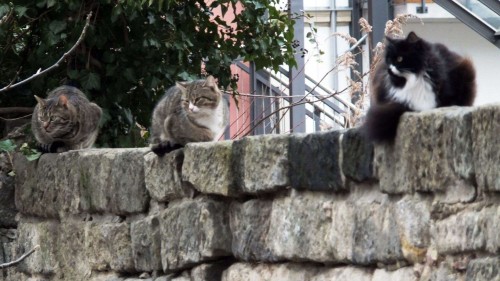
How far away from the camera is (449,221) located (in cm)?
371

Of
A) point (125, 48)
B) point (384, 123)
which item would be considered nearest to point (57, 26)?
point (125, 48)

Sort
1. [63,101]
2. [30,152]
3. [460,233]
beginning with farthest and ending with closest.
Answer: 1. [63,101]
2. [30,152]
3. [460,233]

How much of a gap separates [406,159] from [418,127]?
0.41ft

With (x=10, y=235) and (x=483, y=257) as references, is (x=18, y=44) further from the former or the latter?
(x=483, y=257)

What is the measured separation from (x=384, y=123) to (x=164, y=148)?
1.91m

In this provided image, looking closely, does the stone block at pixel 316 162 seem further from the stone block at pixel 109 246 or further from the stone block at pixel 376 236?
the stone block at pixel 109 246

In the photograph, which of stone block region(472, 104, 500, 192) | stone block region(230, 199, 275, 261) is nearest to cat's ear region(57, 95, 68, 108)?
stone block region(230, 199, 275, 261)

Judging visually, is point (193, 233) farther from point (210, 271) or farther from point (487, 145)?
point (487, 145)

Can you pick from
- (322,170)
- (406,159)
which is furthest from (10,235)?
(406,159)

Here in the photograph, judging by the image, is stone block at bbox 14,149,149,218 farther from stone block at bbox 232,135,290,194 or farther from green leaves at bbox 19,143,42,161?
stone block at bbox 232,135,290,194

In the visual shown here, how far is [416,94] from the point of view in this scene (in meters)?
4.26

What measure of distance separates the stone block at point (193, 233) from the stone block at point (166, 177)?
6 cm

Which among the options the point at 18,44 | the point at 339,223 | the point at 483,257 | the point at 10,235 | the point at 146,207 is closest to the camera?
the point at 483,257

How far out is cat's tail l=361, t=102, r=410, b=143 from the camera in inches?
160
